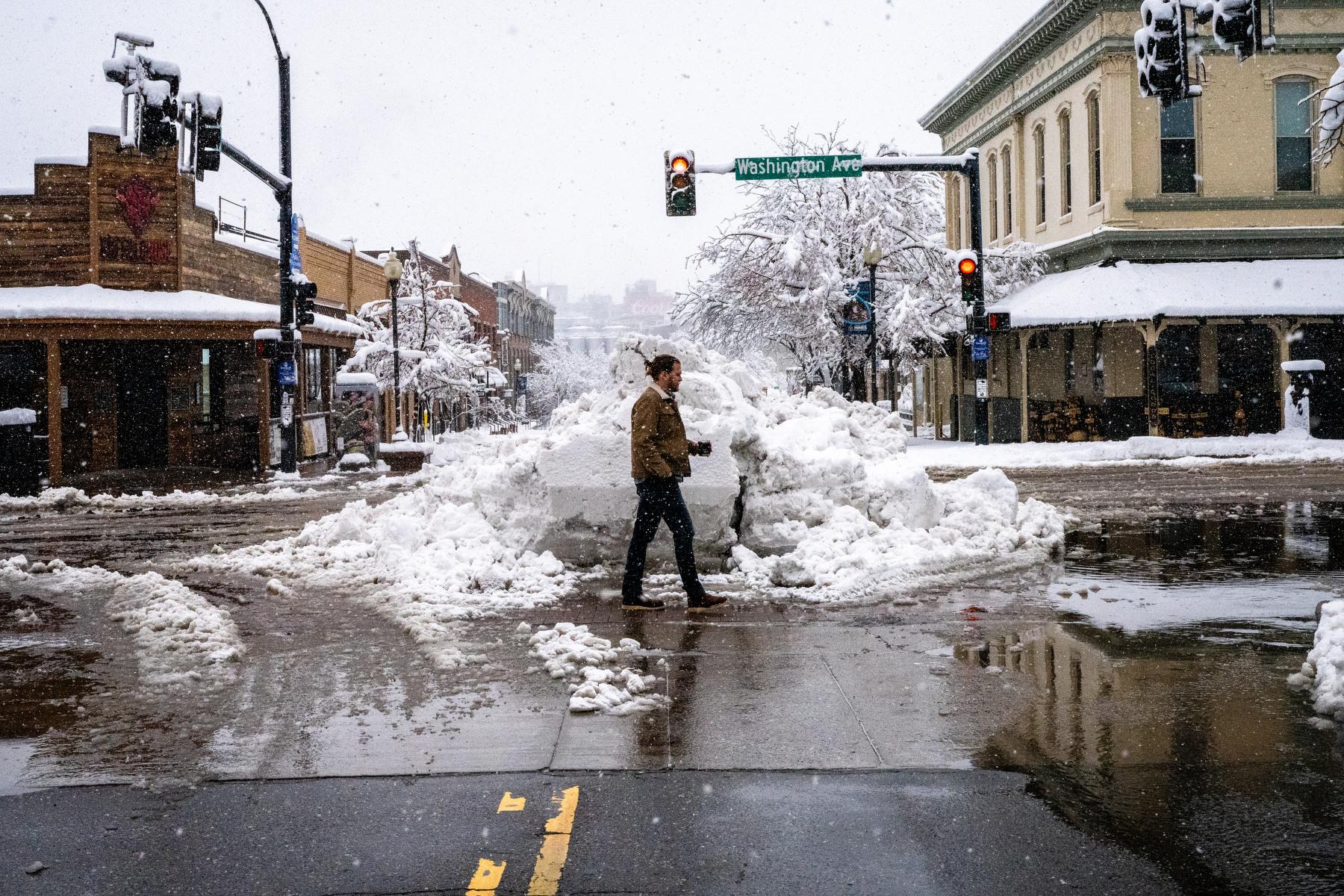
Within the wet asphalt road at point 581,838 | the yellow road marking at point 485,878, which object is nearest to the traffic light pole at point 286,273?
the wet asphalt road at point 581,838

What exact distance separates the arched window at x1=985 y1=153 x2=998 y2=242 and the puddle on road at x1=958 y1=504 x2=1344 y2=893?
94.0 ft

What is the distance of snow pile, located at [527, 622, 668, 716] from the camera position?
6.09 meters

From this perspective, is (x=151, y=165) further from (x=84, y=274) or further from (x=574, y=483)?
(x=574, y=483)

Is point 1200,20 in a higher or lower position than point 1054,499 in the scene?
higher

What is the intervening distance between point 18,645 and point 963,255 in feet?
68.9

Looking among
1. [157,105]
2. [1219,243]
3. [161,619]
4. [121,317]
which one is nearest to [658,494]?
[161,619]

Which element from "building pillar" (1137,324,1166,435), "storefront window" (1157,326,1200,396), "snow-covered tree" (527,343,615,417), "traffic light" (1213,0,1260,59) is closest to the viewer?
"traffic light" (1213,0,1260,59)

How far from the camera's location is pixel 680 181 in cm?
2075

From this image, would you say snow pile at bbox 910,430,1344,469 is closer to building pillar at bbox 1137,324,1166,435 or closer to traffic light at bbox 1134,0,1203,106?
building pillar at bbox 1137,324,1166,435

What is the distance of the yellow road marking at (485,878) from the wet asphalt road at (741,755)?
0.05 m

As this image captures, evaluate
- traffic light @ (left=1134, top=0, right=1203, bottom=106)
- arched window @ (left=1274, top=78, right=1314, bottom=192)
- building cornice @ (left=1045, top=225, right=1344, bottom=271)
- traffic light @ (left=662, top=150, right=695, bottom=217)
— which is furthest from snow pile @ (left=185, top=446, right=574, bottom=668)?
arched window @ (left=1274, top=78, right=1314, bottom=192)

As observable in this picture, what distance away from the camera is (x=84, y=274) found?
977 inches

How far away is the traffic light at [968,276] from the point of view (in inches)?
951

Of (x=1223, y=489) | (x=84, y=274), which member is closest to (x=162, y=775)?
(x=1223, y=489)
